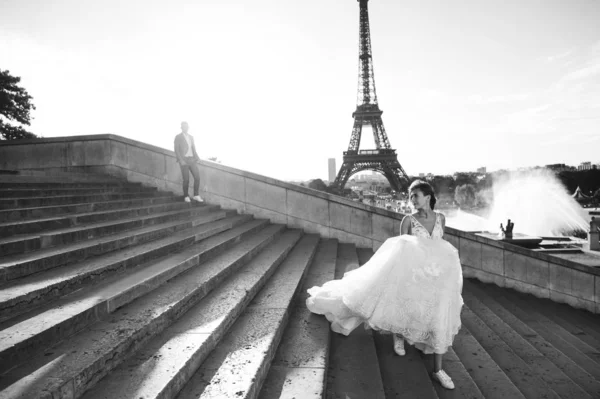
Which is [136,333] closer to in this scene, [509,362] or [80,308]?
[80,308]

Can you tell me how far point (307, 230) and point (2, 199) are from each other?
543cm

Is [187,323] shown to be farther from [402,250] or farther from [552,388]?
[552,388]

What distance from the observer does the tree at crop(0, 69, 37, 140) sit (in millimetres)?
17203

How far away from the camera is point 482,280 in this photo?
292 inches

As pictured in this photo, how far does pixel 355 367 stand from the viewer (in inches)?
119

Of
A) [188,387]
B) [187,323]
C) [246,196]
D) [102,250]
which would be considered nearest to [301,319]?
[187,323]

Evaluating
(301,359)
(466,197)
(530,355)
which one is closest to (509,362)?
(530,355)

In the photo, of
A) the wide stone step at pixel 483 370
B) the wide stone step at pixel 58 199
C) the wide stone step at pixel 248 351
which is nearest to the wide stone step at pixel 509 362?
→ the wide stone step at pixel 483 370

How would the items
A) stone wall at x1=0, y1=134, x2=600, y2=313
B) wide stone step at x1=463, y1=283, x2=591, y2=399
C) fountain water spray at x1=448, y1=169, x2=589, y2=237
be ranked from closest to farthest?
wide stone step at x1=463, y1=283, x2=591, y2=399 < stone wall at x1=0, y1=134, x2=600, y2=313 < fountain water spray at x1=448, y1=169, x2=589, y2=237

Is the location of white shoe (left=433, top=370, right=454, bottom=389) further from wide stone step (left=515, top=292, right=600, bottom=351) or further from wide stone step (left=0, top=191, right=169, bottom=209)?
wide stone step (left=0, top=191, right=169, bottom=209)

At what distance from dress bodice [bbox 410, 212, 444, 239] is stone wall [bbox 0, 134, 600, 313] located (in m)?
4.30

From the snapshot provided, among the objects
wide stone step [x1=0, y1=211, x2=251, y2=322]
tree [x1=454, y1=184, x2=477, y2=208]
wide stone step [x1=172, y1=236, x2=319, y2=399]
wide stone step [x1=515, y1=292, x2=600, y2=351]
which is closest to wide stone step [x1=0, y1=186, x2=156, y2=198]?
wide stone step [x1=0, y1=211, x2=251, y2=322]

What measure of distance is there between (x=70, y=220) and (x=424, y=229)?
14.9ft

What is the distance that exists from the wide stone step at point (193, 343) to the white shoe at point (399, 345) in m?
1.15
